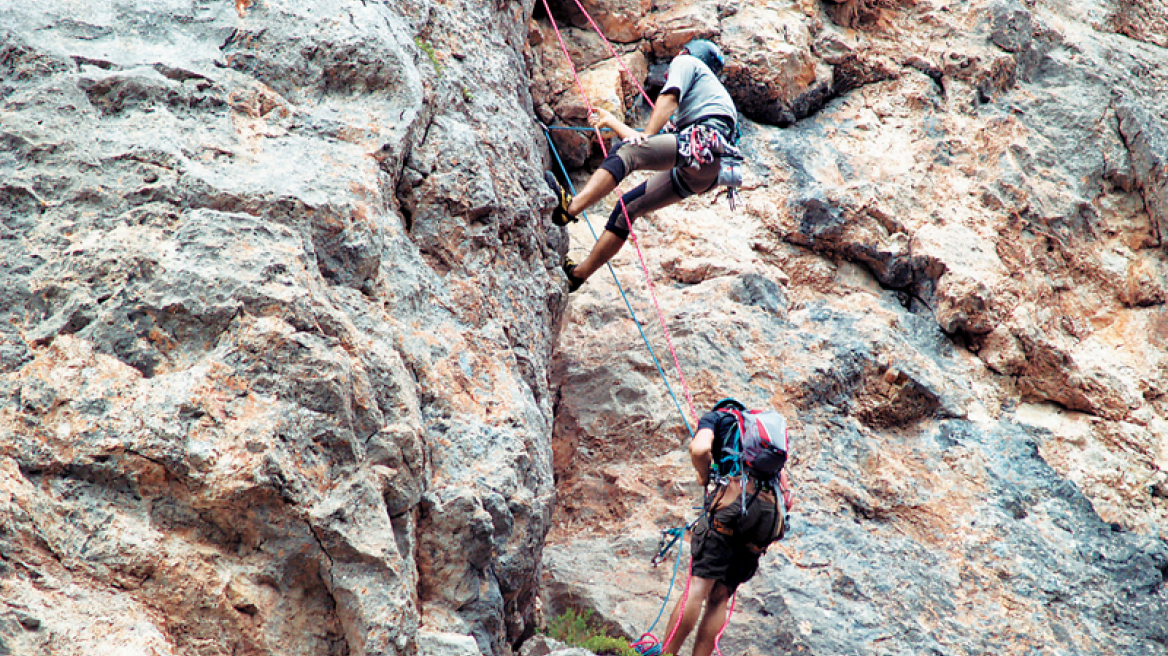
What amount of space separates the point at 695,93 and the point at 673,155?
2.18 feet

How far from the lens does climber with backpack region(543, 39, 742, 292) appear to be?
7.23 meters

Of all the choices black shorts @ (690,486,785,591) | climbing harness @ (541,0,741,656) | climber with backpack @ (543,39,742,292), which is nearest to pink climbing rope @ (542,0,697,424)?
climbing harness @ (541,0,741,656)

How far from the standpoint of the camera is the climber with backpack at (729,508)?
6152 millimetres

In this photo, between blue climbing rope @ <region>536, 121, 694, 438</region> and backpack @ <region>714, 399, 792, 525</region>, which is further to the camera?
blue climbing rope @ <region>536, 121, 694, 438</region>

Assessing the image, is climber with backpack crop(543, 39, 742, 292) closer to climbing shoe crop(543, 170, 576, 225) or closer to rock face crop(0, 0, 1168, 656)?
climbing shoe crop(543, 170, 576, 225)

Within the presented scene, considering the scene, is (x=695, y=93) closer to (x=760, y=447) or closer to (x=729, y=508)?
(x=760, y=447)

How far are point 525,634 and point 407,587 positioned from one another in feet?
7.07

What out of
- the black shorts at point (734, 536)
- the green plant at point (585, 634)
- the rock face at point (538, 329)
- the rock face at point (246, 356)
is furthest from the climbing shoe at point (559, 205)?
the green plant at point (585, 634)

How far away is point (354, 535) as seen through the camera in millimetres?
3893

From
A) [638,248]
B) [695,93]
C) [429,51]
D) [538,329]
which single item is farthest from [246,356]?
[638,248]

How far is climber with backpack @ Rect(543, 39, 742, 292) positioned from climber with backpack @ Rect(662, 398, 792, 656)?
2.05 metres

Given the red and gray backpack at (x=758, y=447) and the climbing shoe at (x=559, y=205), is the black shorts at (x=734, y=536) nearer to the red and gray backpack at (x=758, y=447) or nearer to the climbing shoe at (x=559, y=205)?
the red and gray backpack at (x=758, y=447)

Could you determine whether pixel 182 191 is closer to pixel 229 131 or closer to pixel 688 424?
pixel 229 131

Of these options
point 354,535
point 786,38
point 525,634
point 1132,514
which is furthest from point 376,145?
point 1132,514
